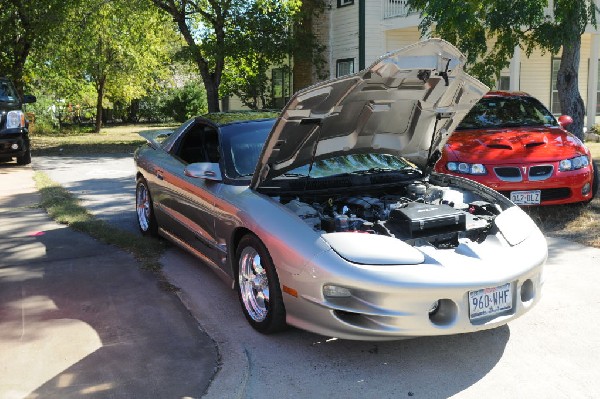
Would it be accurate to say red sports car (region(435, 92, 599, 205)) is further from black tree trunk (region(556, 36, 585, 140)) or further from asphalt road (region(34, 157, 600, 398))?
black tree trunk (region(556, 36, 585, 140))

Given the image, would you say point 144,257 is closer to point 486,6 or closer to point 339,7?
point 486,6

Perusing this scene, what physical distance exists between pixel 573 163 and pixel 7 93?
12.0 meters

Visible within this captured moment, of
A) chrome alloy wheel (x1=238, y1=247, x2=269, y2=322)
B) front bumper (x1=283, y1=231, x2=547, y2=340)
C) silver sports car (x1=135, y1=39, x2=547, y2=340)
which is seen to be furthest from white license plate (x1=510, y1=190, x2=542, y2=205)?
chrome alloy wheel (x1=238, y1=247, x2=269, y2=322)

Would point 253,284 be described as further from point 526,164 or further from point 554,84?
point 554,84

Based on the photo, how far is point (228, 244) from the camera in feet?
14.8

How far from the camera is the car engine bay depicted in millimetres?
3949

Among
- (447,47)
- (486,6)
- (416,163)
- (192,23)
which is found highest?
(192,23)

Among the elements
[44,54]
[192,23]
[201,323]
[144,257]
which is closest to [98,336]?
[201,323]

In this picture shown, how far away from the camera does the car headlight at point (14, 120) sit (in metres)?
13.1

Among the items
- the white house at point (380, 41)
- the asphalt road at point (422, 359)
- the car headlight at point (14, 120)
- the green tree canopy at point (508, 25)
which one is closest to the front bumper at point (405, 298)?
the asphalt road at point (422, 359)

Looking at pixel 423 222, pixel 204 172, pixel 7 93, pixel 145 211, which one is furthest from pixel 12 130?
pixel 423 222

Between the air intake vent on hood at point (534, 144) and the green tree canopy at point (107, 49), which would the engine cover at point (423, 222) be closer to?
the air intake vent on hood at point (534, 144)

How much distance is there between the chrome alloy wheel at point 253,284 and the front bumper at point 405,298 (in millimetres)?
478

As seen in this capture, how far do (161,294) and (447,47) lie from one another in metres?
2.86
